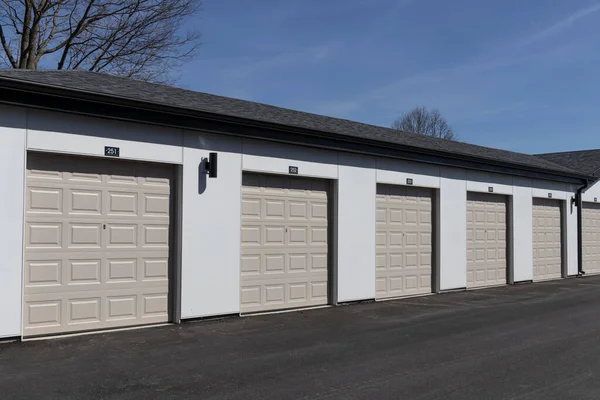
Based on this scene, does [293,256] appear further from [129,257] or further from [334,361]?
[334,361]

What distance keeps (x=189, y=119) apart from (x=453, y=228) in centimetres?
807

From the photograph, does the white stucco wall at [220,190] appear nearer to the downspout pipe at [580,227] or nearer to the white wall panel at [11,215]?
the white wall panel at [11,215]

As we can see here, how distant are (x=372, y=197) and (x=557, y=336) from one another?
200 inches

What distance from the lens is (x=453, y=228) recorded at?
15.0 m

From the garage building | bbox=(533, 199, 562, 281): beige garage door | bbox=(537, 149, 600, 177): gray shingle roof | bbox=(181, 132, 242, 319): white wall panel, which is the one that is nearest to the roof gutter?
the garage building

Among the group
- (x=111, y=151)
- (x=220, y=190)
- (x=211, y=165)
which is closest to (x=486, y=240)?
(x=220, y=190)

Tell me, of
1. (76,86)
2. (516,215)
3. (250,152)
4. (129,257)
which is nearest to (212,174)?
(250,152)

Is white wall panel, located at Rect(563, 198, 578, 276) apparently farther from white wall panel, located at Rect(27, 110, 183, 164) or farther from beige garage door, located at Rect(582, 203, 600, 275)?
white wall panel, located at Rect(27, 110, 183, 164)

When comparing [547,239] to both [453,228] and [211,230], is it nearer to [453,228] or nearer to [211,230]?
[453,228]

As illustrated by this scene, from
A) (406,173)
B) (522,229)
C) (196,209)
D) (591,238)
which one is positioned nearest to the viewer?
(196,209)

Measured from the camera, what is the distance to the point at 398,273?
13.7 meters

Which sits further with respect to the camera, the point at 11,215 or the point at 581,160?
the point at 581,160

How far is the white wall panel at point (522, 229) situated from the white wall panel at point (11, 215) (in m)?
13.6

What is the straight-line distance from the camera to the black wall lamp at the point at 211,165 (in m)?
9.98
